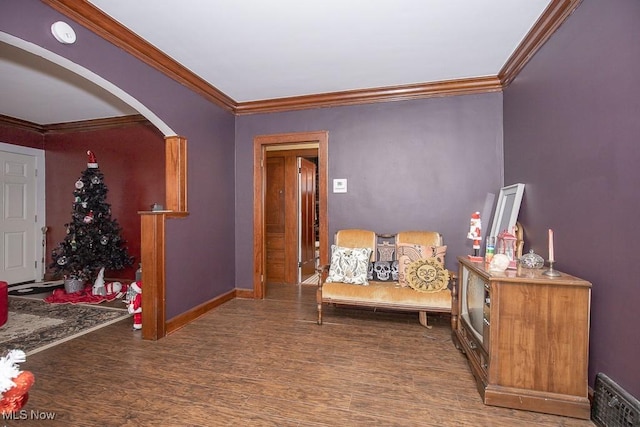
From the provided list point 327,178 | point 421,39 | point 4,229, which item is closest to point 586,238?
point 421,39

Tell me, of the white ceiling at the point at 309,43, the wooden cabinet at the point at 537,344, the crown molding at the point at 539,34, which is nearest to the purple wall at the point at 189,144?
the white ceiling at the point at 309,43

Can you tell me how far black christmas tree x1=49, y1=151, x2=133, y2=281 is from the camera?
422 centimetres

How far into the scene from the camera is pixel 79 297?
159 inches

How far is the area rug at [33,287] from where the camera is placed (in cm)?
442

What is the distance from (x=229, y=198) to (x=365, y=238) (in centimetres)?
190

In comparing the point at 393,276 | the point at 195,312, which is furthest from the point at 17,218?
the point at 393,276

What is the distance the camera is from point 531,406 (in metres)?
1.77

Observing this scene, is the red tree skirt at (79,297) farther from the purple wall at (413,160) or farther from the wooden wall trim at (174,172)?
Answer: the purple wall at (413,160)

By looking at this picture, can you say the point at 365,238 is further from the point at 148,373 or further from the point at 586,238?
the point at 148,373

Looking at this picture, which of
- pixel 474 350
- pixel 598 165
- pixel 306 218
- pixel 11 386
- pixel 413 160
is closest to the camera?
pixel 11 386

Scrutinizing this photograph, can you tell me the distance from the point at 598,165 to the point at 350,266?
2.14 m

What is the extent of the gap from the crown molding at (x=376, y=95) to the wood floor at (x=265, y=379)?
2.61 metres

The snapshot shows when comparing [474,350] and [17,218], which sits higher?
[17,218]

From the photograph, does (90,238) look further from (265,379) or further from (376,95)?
(376,95)
